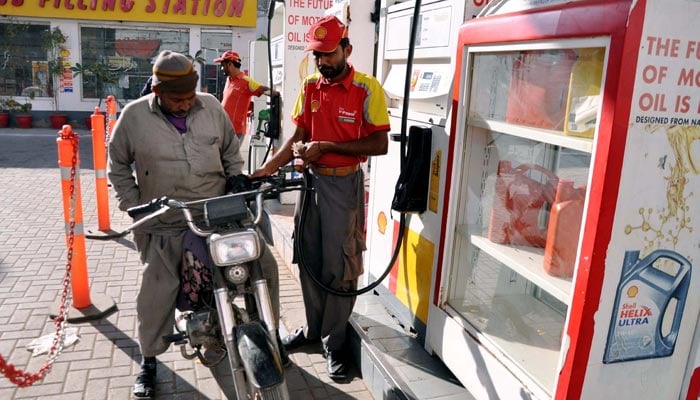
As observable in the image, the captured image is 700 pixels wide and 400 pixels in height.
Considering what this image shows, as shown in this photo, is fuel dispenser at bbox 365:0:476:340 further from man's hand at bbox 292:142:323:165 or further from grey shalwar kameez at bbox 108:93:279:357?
grey shalwar kameez at bbox 108:93:279:357

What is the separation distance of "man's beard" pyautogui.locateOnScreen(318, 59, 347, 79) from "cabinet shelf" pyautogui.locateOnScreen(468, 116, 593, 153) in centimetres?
83

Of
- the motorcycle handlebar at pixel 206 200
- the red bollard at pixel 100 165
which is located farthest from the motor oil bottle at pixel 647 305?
the red bollard at pixel 100 165

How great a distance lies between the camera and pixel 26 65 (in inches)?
686

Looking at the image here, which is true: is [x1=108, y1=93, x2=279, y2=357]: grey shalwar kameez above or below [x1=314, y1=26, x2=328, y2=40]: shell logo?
below

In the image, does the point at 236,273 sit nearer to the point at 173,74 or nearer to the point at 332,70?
the point at 173,74

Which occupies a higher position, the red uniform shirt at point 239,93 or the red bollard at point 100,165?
the red uniform shirt at point 239,93

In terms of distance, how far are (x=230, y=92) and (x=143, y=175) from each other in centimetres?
463

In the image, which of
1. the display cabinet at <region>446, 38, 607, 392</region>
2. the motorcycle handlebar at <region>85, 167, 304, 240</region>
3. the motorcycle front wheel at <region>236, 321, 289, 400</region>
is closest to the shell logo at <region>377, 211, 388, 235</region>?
the display cabinet at <region>446, 38, 607, 392</region>

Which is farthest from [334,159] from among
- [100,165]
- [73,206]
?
[100,165]

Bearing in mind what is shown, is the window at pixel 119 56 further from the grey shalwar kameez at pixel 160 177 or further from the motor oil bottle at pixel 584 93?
the motor oil bottle at pixel 584 93

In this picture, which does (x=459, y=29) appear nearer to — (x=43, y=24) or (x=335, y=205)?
(x=335, y=205)

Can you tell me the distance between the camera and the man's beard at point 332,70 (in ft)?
10.5

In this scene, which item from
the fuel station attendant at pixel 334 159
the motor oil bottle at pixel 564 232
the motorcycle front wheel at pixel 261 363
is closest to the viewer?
the motorcycle front wheel at pixel 261 363

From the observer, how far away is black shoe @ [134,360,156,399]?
126 inches
